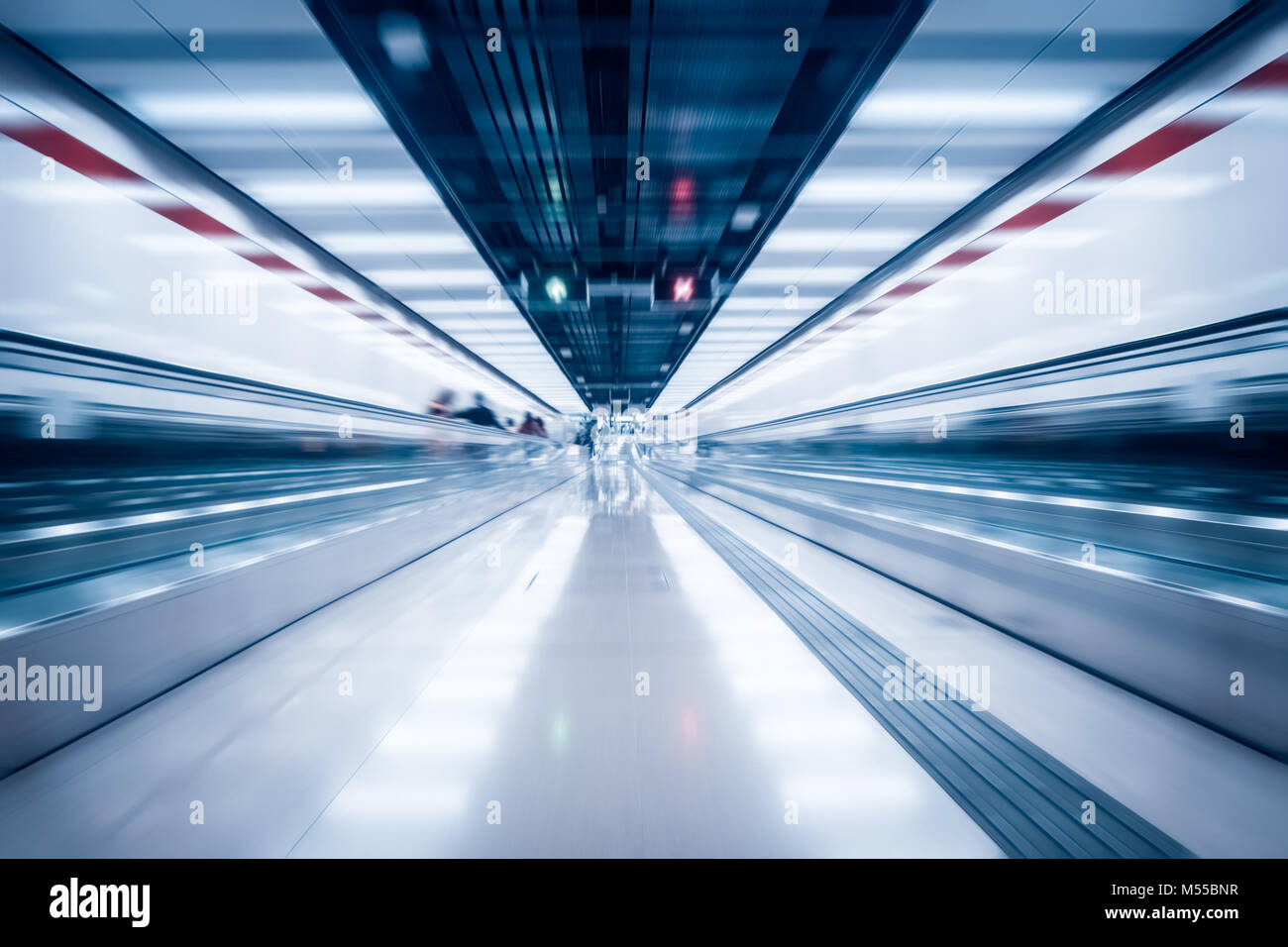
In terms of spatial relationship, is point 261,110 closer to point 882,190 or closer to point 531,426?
point 882,190

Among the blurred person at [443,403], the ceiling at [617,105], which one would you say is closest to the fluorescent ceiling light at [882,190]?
the ceiling at [617,105]

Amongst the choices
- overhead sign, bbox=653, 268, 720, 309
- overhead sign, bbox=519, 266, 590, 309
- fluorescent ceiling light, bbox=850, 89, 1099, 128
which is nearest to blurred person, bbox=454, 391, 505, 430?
overhead sign, bbox=519, 266, 590, 309

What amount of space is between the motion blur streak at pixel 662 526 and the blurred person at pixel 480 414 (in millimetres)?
5970

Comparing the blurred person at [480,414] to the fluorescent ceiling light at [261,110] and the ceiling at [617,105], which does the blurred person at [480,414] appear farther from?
the fluorescent ceiling light at [261,110]

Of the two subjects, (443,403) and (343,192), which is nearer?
(343,192)

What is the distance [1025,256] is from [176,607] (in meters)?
6.96

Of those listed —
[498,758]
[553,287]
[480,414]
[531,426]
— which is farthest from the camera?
[531,426]

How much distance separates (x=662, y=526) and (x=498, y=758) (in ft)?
16.7

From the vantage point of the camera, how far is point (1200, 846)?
135cm

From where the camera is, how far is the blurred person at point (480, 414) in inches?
500

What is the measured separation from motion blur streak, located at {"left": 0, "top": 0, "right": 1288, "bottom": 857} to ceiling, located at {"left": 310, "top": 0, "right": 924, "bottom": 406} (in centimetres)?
4


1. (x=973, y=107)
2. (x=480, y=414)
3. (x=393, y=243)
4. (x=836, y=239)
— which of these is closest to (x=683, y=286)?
(x=836, y=239)

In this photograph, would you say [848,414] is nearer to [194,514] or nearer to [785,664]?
[785,664]

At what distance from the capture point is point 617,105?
3.94 metres
